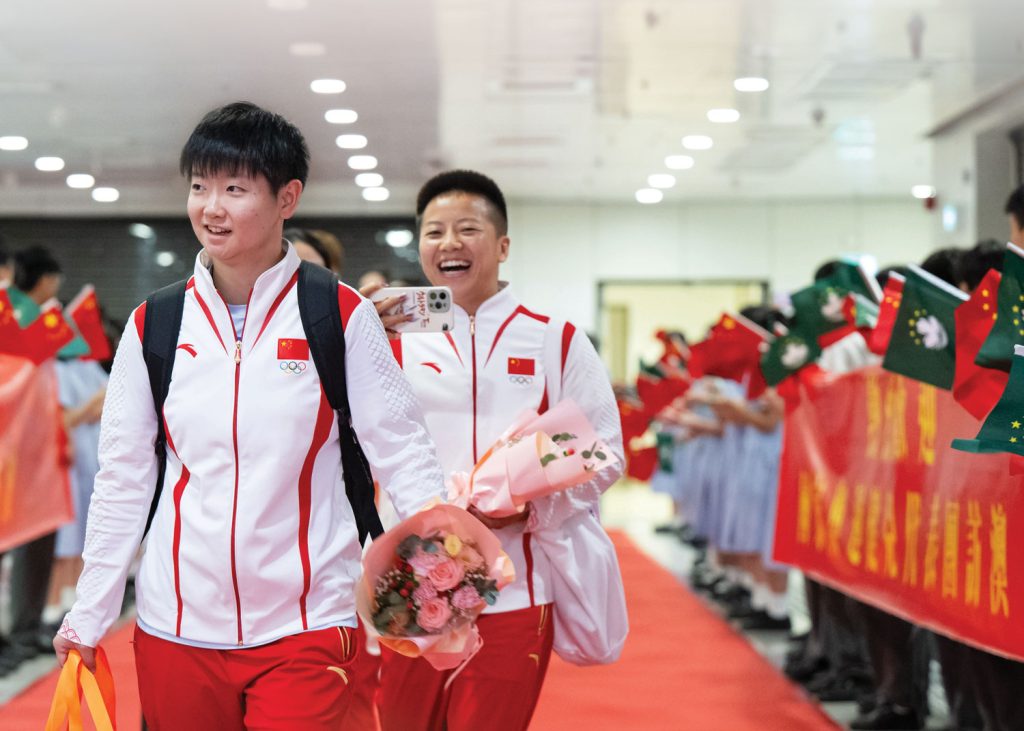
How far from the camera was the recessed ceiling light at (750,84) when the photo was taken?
345 inches

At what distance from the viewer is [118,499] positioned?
204 cm

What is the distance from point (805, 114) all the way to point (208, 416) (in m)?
8.59

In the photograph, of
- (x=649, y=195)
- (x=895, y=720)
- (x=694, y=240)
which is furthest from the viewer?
(x=694, y=240)

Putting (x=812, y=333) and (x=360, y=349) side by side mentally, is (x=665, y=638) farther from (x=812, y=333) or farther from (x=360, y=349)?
(x=360, y=349)

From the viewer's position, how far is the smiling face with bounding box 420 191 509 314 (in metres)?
2.94

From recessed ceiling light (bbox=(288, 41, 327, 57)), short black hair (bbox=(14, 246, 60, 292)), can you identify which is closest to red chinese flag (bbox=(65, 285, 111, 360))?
short black hair (bbox=(14, 246, 60, 292))

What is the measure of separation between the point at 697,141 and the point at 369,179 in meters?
3.45

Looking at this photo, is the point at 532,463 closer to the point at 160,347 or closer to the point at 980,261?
the point at 160,347

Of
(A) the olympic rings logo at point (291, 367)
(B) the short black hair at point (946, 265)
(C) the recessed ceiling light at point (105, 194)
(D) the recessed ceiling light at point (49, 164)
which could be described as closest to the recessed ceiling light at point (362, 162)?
(D) the recessed ceiling light at point (49, 164)

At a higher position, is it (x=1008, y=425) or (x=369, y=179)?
(x=369, y=179)

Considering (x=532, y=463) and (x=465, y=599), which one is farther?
(x=532, y=463)

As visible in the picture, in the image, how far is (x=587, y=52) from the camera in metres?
8.05

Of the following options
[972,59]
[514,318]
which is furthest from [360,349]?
[972,59]

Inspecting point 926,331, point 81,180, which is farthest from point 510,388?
point 81,180
